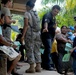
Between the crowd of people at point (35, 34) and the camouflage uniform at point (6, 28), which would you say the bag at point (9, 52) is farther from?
the camouflage uniform at point (6, 28)

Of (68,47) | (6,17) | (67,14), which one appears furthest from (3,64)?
(67,14)

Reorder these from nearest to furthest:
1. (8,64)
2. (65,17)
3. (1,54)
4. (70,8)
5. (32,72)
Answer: (1,54) < (8,64) < (32,72) < (70,8) < (65,17)

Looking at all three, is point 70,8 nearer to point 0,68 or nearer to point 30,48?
point 30,48

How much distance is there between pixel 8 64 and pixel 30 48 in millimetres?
1041

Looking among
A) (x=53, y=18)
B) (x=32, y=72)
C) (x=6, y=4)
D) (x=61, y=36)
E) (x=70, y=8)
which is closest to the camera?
(x=6, y=4)

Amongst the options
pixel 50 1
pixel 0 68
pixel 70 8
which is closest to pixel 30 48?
pixel 0 68

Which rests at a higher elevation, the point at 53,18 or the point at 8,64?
the point at 53,18

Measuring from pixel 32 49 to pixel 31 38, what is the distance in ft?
0.80

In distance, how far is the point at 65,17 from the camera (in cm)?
1844

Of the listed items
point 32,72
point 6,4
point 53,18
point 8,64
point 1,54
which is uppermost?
point 6,4

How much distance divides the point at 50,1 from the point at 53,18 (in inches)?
651

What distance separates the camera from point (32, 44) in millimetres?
5367

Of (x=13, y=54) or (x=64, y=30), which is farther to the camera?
(x=64, y=30)

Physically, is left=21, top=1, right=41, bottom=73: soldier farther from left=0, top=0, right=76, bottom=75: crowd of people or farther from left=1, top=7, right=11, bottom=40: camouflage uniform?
left=1, top=7, right=11, bottom=40: camouflage uniform
